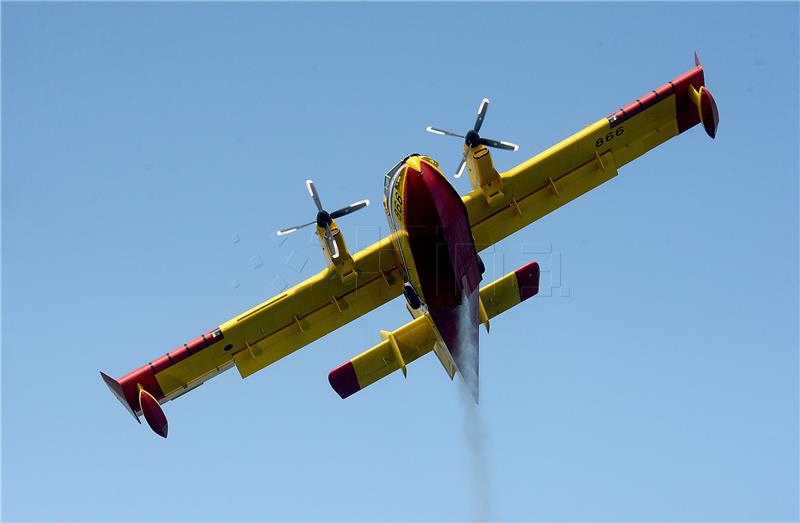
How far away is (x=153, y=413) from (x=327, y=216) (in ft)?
26.9

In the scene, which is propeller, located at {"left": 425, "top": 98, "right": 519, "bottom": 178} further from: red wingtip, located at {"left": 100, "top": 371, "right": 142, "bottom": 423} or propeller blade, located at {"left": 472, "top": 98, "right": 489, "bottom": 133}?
red wingtip, located at {"left": 100, "top": 371, "right": 142, "bottom": 423}

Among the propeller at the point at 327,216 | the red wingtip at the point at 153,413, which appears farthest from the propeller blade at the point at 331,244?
the red wingtip at the point at 153,413

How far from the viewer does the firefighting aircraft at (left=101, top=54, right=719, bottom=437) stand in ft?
116

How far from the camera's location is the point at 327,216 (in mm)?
35312

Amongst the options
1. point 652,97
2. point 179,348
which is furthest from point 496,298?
point 179,348

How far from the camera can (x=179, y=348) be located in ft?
122

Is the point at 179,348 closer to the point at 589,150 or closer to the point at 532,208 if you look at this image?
the point at 532,208

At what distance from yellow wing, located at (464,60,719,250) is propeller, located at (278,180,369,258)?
11.7 ft

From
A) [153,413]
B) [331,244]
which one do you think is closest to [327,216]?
[331,244]

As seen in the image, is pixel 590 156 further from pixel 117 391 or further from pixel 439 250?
pixel 117 391

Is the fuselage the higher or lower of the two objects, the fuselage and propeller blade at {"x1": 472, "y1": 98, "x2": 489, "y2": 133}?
the lower

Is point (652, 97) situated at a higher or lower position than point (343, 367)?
higher

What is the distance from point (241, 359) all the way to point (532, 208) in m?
10.4

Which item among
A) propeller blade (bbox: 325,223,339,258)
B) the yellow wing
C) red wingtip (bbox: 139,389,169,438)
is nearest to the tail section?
the yellow wing
